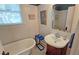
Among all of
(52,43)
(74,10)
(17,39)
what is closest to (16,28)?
(17,39)

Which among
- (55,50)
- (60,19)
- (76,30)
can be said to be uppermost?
(60,19)

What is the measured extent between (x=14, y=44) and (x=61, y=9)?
0.70m

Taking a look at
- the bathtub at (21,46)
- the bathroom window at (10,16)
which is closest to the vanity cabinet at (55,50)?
the bathtub at (21,46)

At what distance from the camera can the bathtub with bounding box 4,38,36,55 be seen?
1.10 m

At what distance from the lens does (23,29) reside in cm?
108

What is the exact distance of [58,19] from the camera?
1062 millimetres

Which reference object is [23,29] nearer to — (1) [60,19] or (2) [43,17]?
(2) [43,17]

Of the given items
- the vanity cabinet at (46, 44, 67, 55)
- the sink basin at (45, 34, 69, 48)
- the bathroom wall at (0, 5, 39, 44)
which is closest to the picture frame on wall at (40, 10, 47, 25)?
the bathroom wall at (0, 5, 39, 44)

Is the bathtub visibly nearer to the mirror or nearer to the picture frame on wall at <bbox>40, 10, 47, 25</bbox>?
the picture frame on wall at <bbox>40, 10, 47, 25</bbox>

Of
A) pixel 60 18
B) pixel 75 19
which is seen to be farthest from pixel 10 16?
pixel 75 19

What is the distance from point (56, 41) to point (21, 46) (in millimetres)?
453

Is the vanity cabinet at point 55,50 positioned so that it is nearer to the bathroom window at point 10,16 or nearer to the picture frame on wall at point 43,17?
the picture frame on wall at point 43,17
